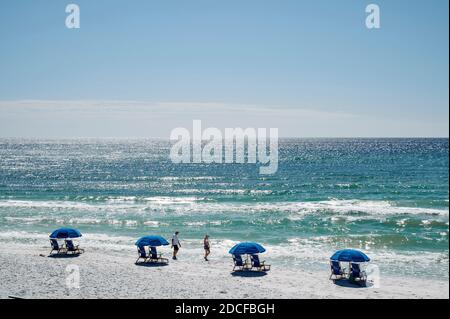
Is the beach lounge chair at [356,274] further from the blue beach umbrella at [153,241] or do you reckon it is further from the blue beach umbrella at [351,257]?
the blue beach umbrella at [153,241]

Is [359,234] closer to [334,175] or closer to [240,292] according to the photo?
[240,292]

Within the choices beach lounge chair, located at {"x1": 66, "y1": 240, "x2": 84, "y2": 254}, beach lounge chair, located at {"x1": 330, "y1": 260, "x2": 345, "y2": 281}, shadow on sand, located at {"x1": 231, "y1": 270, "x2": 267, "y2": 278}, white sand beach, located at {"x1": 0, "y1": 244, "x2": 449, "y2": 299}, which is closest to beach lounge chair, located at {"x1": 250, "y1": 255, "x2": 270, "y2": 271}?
shadow on sand, located at {"x1": 231, "y1": 270, "x2": 267, "y2": 278}

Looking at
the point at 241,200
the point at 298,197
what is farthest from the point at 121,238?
the point at 298,197

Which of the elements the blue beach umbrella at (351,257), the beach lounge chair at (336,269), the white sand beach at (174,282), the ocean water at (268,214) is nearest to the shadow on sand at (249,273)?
the white sand beach at (174,282)

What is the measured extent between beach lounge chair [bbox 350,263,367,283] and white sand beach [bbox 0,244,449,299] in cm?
50

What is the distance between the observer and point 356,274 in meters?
15.7

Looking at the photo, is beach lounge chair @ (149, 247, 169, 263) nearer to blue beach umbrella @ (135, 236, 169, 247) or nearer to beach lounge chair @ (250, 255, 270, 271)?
blue beach umbrella @ (135, 236, 169, 247)

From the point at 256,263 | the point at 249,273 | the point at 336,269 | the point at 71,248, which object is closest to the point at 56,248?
the point at 71,248

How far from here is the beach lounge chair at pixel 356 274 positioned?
15.6m

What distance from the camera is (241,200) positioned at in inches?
1647

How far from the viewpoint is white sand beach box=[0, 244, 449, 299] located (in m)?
13.9

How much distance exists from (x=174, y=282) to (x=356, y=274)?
6.98m

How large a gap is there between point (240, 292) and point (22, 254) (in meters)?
11.9
